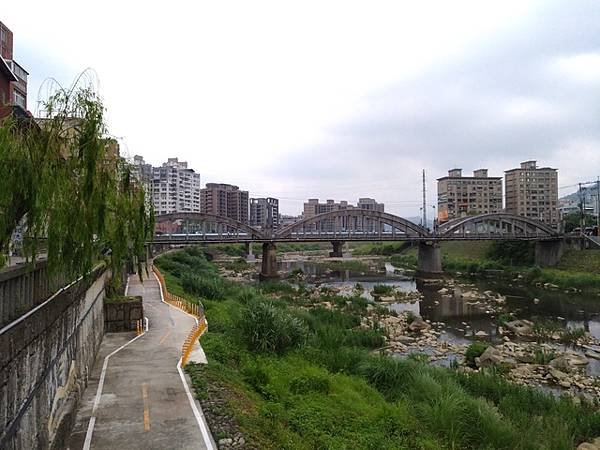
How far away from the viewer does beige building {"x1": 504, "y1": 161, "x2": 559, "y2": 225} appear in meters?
108

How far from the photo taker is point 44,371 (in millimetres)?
7551

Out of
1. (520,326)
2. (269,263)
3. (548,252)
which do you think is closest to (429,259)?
(548,252)

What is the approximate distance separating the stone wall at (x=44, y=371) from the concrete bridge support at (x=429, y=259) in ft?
170

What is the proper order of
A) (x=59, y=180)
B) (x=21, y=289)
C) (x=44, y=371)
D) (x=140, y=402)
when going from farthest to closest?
(x=140, y=402)
(x=44, y=371)
(x=21, y=289)
(x=59, y=180)

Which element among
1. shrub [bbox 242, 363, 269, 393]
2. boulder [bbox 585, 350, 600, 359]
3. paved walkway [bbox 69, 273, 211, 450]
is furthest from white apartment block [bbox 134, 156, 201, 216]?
shrub [bbox 242, 363, 269, 393]

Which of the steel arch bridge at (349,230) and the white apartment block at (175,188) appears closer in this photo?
the steel arch bridge at (349,230)

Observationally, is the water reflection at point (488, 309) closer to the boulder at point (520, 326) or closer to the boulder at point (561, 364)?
the boulder at point (520, 326)

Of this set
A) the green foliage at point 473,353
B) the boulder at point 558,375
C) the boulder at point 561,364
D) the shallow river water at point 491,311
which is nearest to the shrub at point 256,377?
the green foliage at point 473,353

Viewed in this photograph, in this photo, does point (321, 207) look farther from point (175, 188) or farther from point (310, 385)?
point (310, 385)

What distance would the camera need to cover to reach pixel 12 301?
6.53 metres

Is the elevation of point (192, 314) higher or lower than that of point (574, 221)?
lower

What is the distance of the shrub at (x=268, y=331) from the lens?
1591cm

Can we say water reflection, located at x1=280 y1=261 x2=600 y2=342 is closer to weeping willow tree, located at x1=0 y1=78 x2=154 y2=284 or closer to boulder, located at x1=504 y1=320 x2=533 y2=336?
boulder, located at x1=504 y1=320 x2=533 y2=336

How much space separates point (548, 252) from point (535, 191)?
59050 mm
